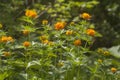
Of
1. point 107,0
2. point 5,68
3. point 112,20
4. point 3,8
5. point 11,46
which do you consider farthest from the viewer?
point 112,20

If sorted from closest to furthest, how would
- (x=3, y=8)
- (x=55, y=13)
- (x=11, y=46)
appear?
(x=11, y=46) < (x=3, y=8) < (x=55, y=13)

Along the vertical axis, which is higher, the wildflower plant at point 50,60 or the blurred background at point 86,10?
the wildflower plant at point 50,60

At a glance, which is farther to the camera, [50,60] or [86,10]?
[86,10]

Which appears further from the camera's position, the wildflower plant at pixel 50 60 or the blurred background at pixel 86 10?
the blurred background at pixel 86 10

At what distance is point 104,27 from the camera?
6375 millimetres

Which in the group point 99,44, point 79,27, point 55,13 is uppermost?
point 79,27

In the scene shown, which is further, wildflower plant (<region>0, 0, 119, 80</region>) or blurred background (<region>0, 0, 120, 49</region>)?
blurred background (<region>0, 0, 120, 49</region>)

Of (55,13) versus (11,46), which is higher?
(11,46)

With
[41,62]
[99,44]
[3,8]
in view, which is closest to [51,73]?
[41,62]

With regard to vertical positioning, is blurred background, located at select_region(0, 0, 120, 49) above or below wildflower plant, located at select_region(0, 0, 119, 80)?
below

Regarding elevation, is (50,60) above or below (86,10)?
above

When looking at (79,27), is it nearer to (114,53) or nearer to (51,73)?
(51,73)

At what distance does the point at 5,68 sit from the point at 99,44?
4.03 metres

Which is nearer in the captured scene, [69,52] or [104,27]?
[69,52]
